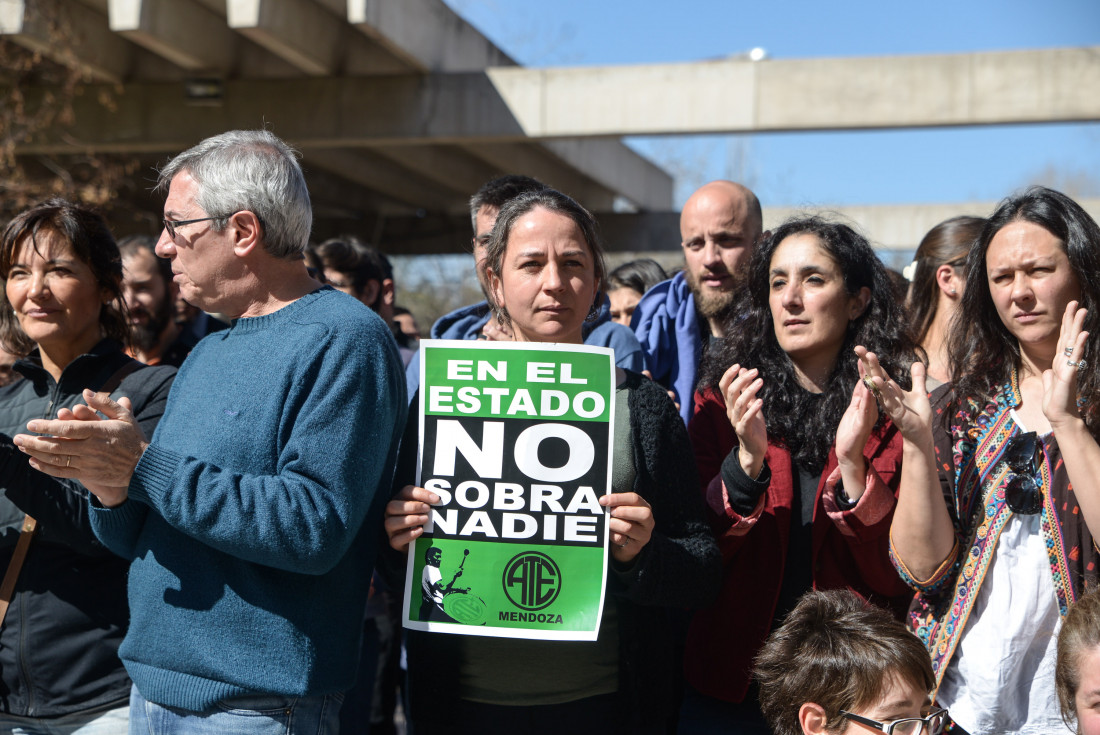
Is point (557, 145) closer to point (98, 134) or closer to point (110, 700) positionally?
point (98, 134)

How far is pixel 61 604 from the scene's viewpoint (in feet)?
9.29

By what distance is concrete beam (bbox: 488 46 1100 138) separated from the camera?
11.0 meters

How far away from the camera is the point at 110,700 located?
9.19 ft

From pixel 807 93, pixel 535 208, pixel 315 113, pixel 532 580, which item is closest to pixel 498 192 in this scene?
pixel 535 208

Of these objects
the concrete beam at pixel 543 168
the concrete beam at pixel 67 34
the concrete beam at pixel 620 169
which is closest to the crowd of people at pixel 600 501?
the concrete beam at pixel 67 34

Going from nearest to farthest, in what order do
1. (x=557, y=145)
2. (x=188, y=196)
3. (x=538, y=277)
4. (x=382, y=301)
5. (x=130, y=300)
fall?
1. (x=188, y=196)
2. (x=538, y=277)
3. (x=130, y=300)
4. (x=382, y=301)
5. (x=557, y=145)

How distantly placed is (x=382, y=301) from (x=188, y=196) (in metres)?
3.01

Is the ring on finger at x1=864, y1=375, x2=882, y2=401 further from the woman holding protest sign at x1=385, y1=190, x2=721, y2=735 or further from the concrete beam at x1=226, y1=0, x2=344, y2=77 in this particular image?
the concrete beam at x1=226, y1=0, x2=344, y2=77

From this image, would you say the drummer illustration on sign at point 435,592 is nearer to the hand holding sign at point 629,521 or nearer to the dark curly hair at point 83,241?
the hand holding sign at point 629,521

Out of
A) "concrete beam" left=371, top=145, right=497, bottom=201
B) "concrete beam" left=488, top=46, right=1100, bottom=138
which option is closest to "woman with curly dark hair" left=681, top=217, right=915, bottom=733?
"concrete beam" left=488, top=46, right=1100, bottom=138

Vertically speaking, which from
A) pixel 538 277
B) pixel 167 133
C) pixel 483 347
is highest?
pixel 167 133

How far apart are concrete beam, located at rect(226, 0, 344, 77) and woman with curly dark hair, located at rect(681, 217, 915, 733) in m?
7.61

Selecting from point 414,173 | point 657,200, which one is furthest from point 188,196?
point 657,200

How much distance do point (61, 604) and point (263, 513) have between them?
1.06 meters
